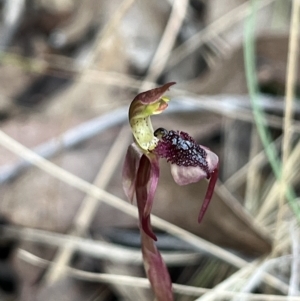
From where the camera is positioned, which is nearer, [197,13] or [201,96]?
[201,96]

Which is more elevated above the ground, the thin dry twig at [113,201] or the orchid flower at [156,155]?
the thin dry twig at [113,201]

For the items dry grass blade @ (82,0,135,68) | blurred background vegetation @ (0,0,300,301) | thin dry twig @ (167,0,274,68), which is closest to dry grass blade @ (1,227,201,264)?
blurred background vegetation @ (0,0,300,301)

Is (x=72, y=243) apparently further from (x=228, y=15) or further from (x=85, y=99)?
(x=228, y=15)

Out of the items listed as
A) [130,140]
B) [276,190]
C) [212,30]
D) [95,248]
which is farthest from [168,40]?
[95,248]

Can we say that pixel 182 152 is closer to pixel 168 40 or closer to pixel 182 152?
pixel 182 152

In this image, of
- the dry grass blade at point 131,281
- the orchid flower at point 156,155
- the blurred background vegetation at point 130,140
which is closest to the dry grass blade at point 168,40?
the blurred background vegetation at point 130,140

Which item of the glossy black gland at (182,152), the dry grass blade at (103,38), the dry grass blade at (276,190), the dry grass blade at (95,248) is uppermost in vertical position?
the dry grass blade at (103,38)

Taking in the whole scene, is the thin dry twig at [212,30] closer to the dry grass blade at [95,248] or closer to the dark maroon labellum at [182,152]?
the dry grass blade at [95,248]

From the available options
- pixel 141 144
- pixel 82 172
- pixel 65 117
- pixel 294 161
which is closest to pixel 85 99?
pixel 65 117

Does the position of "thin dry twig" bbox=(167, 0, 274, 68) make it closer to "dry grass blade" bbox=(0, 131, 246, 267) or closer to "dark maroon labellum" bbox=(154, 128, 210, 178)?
"dry grass blade" bbox=(0, 131, 246, 267)
